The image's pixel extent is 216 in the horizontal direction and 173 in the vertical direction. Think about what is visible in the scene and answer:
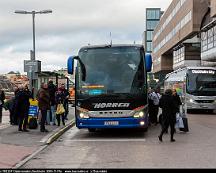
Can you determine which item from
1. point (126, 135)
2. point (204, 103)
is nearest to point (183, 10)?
point (204, 103)

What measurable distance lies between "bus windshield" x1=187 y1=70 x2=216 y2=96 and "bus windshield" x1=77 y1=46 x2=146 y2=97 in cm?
1545


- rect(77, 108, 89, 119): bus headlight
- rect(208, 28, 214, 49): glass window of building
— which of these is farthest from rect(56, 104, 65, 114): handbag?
rect(208, 28, 214, 49): glass window of building

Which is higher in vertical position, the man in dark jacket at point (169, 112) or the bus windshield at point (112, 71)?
the bus windshield at point (112, 71)

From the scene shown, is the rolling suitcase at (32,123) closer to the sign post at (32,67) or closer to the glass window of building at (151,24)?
the sign post at (32,67)

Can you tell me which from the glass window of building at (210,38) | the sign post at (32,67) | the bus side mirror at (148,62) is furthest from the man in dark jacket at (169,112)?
the glass window of building at (210,38)

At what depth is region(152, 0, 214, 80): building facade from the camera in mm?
61406

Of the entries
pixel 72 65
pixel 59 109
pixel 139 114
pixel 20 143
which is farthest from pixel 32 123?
pixel 139 114

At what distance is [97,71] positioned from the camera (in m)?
15.7

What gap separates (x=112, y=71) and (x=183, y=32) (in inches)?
2168

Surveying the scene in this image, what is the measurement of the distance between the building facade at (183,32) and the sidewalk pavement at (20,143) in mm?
46200

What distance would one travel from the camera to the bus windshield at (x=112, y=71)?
1542 cm

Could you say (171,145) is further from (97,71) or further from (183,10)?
(183,10)

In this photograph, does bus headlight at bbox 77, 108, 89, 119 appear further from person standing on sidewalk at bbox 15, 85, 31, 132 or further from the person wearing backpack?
the person wearing backpack

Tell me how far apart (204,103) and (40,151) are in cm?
1970
